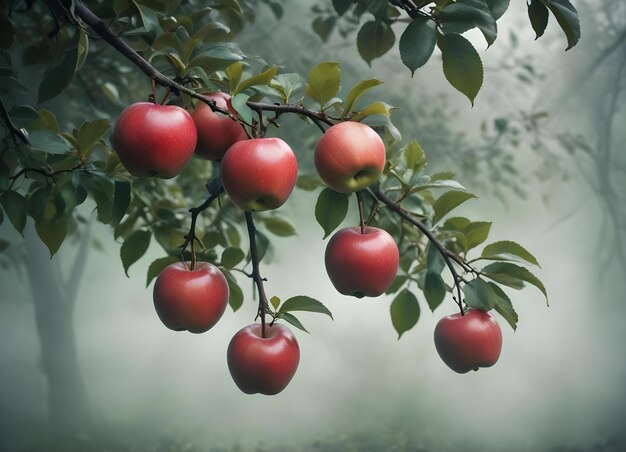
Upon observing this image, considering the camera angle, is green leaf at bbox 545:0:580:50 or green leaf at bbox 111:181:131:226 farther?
green leaf at bbox 111:181:131:226

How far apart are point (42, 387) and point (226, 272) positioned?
3.30 meters

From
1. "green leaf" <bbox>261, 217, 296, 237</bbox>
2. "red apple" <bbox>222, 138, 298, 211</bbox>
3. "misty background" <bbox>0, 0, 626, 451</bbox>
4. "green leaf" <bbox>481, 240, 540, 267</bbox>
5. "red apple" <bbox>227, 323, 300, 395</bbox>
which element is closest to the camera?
"red apple" <bbox>222, 138, 298, 211</bbox>

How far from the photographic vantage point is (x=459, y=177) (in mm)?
3816

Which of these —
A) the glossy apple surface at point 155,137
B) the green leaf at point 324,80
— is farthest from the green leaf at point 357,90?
the glossy apple surface at point 155,137

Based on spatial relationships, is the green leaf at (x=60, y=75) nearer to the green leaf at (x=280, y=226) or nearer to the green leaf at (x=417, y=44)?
the green leaf at (x=417, y=44)

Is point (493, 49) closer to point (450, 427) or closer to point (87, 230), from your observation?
point (450, 427)

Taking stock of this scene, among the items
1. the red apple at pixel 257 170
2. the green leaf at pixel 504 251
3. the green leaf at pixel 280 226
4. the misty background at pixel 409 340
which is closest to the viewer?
the red apple at pixel 257 170

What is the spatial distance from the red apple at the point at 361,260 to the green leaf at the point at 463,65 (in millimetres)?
147

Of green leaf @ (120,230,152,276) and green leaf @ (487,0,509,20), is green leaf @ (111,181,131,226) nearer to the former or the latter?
green leaf @ (120,230,152,276)

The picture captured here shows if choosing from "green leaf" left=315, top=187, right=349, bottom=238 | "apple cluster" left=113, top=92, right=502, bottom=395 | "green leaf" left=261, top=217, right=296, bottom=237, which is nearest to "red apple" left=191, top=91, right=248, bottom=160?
"apple cluster" left=113, top=92, right=502, bottom=395

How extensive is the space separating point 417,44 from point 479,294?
26cm

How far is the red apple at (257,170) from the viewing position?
0.50 metres

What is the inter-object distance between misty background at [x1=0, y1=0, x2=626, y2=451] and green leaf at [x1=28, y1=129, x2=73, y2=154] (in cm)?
290

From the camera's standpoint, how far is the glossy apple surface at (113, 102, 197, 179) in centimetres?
50
